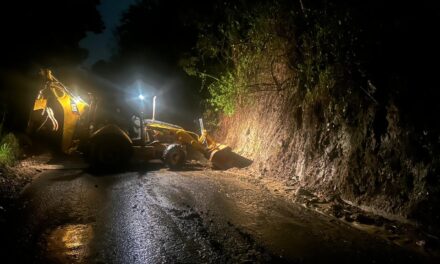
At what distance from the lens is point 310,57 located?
35.4 ft

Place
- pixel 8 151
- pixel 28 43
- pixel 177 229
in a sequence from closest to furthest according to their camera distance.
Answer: pixel 177 229 < pixel 8 151 < pixel 28 43

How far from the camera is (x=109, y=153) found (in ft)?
43.1

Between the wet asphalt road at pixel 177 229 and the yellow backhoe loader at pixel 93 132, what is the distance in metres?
3.05

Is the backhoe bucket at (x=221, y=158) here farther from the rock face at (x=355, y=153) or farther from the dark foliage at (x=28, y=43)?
the dark foliage at (x=28, y=43)

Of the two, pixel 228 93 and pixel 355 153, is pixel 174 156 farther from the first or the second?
pixel 355 153

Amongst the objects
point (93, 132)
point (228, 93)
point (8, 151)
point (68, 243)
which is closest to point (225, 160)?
point (228, 93)

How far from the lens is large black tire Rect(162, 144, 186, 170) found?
13.8 m

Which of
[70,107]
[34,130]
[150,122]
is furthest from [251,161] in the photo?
[34,130]

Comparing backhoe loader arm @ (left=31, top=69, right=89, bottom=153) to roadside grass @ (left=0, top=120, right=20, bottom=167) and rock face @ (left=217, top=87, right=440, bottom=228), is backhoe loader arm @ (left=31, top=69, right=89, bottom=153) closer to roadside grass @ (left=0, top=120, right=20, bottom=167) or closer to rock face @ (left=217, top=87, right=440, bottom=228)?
roadside grass @ (left=0, top=120, right=20, bottom=167)

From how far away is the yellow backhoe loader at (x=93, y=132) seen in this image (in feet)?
42.1

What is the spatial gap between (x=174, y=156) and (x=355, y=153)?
6.91 meters

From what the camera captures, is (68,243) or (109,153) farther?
(109,153)

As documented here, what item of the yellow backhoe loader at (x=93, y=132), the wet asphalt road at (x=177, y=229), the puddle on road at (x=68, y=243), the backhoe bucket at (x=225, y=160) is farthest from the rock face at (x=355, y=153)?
the puddle on road at (x=68, y=243)

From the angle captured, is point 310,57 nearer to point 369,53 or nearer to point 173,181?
point 369,53
